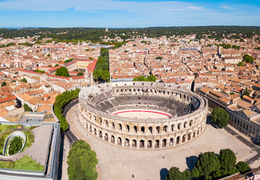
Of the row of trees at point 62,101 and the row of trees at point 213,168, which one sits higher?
the row of trees at point 62,101

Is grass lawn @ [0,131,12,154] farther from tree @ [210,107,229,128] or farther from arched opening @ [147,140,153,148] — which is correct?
tree @ [210,107,229,128]

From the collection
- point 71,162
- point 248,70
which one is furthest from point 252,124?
point 248,70

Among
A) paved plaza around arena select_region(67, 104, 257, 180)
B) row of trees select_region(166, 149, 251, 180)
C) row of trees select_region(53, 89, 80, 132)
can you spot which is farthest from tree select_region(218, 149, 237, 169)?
row of trees select_region(53, 89, 80, 132)

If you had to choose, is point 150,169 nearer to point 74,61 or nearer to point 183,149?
point 183,149

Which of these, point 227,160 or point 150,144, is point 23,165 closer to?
point 150,144

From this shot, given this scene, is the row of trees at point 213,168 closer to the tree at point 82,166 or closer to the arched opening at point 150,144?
the arched opening at point 150,144

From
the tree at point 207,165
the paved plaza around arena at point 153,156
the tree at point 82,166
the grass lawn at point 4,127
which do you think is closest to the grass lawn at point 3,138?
the grass lawn at point 4,127
